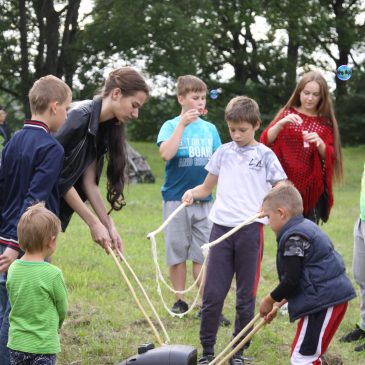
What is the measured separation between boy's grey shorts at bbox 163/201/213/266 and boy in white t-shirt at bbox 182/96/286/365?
1054 mm

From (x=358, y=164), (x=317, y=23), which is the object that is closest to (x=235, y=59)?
(x=317, y=23)

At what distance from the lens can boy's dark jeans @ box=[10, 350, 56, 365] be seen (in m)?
Answer: 3.68

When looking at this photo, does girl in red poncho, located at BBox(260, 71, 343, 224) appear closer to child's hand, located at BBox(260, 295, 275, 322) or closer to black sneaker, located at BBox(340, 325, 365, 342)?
black sneaker, located at BBox(340, 325, 365, 342)

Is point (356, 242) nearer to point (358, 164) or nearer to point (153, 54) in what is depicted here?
point (153, 54)

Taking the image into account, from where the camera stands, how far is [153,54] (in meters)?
22.8

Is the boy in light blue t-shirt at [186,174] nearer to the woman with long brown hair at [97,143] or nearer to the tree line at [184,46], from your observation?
the woman with long brown hair at [97,143]

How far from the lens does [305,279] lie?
3.95m

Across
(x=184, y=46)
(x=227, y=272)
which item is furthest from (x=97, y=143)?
(x=184, y=46)

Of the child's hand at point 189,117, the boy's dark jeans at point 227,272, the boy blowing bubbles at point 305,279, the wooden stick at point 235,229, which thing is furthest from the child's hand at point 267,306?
the child's hand at point 189,117

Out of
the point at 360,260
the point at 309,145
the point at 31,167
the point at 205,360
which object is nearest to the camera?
the point at 31,167

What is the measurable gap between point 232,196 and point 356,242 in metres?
1.14

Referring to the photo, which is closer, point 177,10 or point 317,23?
point 177,10

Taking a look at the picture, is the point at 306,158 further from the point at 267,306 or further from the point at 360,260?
the point at 267,306

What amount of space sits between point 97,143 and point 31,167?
837mm
